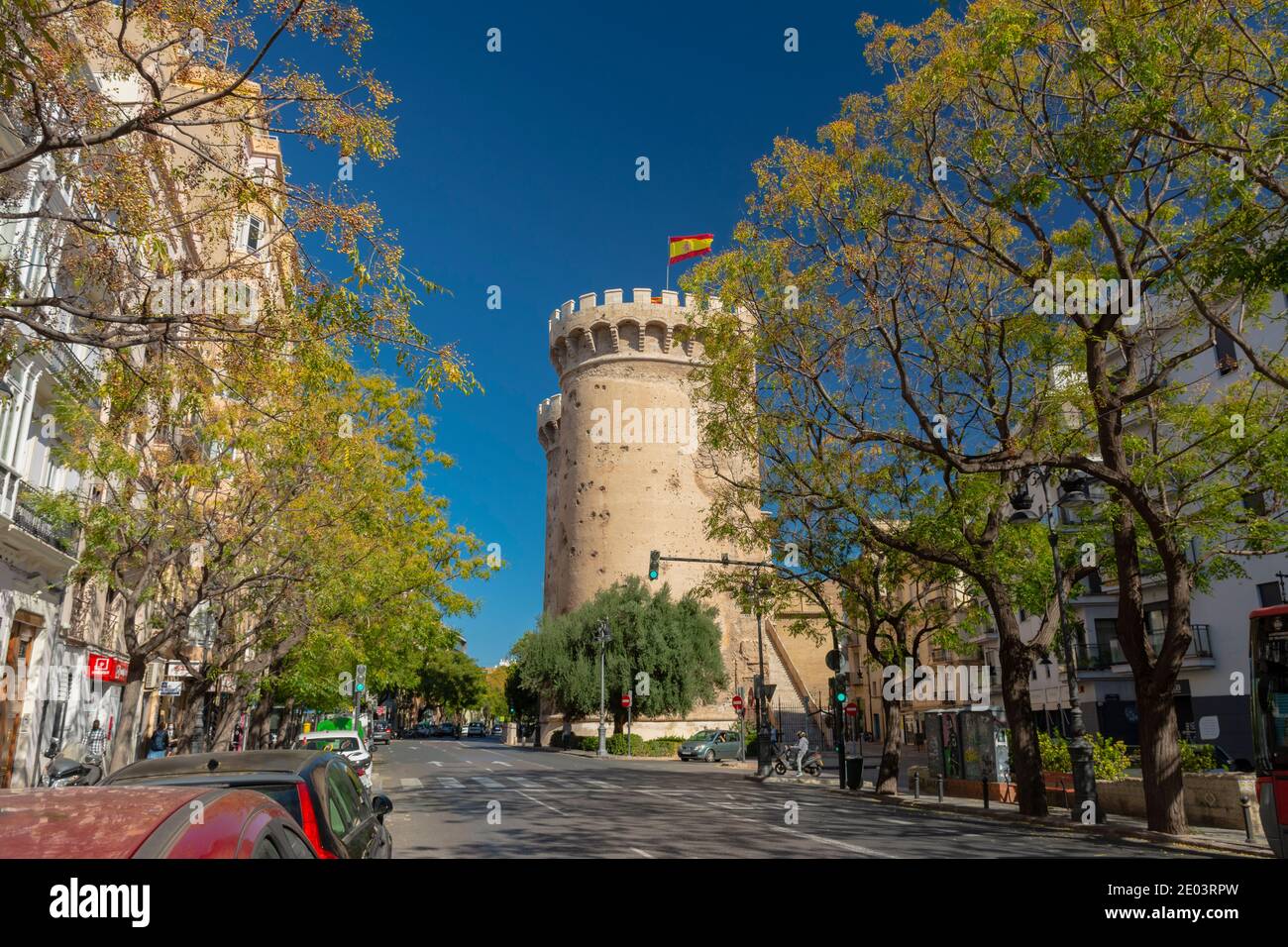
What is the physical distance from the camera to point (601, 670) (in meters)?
48.5

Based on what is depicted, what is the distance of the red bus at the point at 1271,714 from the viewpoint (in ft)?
36.9

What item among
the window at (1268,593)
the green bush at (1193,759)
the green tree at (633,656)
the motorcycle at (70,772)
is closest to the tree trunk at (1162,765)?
the green bush at (1193,759)

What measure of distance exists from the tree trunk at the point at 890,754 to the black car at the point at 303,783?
65.8 feet

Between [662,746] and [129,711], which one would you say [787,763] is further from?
[129,711]

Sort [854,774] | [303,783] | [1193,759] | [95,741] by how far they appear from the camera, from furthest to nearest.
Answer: [854,774]
[95,741]
[1193,759]
[303,783]

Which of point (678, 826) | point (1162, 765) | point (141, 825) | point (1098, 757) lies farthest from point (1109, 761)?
point (141, 825)

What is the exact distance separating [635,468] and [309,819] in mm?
54756

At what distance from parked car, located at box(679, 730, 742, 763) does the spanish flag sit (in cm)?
2811

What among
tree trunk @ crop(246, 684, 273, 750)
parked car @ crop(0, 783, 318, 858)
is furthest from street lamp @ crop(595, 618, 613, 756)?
parked car @ crop(0, 783, 318, 858)

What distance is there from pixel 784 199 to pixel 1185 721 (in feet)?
93.9

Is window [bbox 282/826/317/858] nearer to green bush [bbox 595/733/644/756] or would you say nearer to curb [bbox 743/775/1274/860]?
curb [bbox 743/775/1274/860]

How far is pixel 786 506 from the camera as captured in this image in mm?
23828

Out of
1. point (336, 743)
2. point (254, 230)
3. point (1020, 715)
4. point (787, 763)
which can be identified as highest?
point (254, 230)
